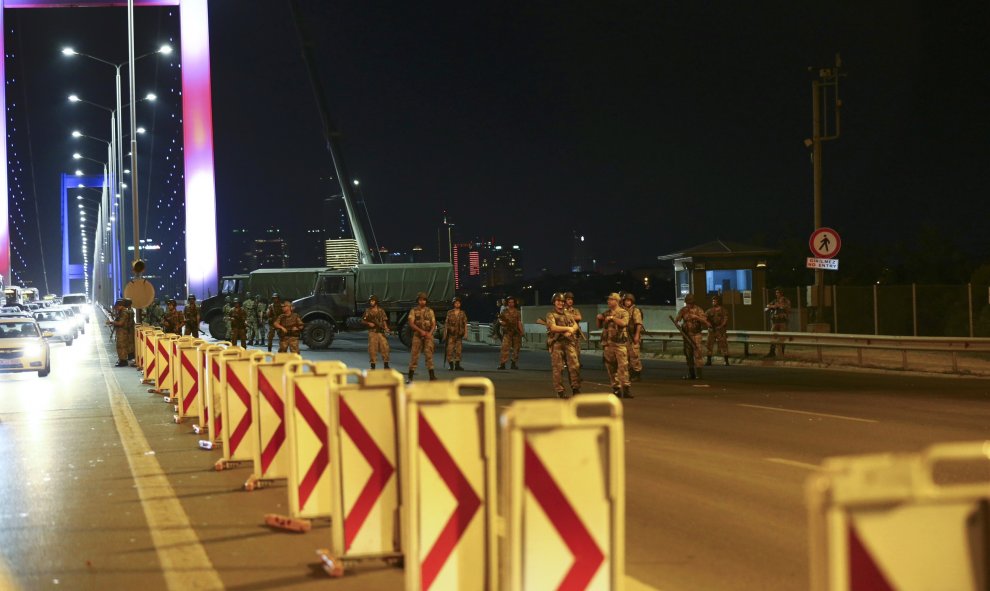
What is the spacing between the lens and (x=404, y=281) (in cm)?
4469

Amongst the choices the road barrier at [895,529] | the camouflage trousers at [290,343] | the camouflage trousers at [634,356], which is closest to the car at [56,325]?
the camouflage trousers at [290,343]

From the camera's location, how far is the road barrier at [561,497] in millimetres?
5012

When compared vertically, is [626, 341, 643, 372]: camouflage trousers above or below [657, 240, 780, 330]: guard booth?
below

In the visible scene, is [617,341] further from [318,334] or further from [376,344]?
[318,334]

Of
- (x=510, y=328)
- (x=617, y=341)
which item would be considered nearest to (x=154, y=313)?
(x=510, y=328)

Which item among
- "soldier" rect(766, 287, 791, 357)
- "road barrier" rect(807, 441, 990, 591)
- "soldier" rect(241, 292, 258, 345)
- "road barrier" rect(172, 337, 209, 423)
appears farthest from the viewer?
"soldier" rect(241, 292, 258, 345)

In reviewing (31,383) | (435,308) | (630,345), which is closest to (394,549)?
(630,345)

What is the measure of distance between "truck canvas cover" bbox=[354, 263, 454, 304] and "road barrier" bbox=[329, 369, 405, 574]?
36.6 meters

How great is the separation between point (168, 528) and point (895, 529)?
643 cm

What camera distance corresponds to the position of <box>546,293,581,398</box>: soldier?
1894cm

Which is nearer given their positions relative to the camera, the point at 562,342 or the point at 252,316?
the point at 562,342

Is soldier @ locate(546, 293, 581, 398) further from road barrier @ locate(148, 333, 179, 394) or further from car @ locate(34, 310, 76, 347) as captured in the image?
car @ locate(34, 310, 76, 347)

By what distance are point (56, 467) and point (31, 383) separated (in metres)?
14.9

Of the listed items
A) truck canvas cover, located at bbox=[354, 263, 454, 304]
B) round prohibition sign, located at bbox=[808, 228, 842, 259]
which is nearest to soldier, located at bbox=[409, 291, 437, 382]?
round prohibition sign, located at bbox=[808, 228, 842, 259]
